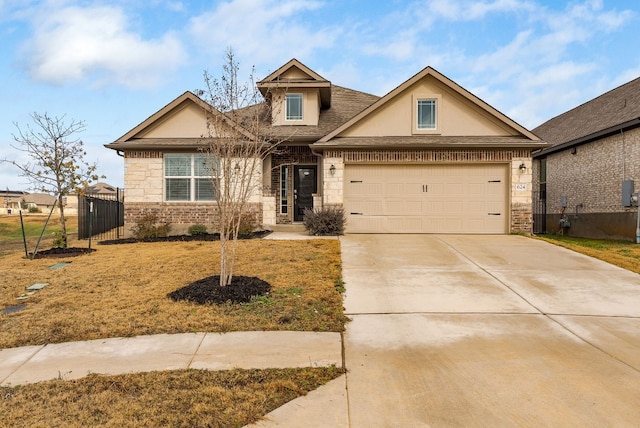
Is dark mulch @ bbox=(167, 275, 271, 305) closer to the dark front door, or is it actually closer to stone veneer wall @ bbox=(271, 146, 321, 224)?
stone veneer wall @ bbox=(271, 146, 321, 224)

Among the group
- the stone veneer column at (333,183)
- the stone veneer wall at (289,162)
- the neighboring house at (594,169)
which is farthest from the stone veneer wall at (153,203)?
the neighboring house at (594,169)

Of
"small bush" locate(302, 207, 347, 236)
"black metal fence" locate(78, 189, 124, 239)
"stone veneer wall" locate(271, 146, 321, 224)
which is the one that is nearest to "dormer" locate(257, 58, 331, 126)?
"stone veneer wall" locate(271, 146, 321, 224)

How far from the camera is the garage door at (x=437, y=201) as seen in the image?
1442cm

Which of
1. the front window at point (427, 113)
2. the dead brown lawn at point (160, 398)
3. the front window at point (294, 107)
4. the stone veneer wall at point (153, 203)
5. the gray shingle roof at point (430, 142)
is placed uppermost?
the front window at point (294, 107)

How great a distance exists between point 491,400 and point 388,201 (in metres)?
11.2

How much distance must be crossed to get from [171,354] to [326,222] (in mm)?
9560

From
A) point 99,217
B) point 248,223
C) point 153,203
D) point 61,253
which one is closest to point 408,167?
point 248,223

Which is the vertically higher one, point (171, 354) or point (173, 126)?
point (173, 126)

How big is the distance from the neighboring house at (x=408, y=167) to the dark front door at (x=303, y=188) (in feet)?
6.55

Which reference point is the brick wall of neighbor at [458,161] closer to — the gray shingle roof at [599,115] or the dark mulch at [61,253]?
the gray shingle roof at [599,115]

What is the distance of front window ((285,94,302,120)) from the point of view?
17.1m

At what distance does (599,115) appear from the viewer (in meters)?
18.8

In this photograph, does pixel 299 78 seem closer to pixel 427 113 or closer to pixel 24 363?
pixel 427 113

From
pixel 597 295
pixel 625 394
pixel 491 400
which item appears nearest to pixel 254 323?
pixel 491 400
